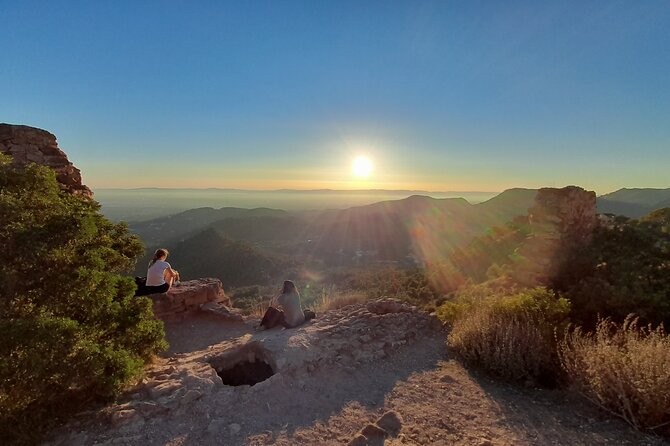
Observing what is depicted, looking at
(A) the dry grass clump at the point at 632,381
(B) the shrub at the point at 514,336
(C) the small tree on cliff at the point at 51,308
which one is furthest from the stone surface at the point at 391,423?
(C) the small tree on cliff at the point at 51,308

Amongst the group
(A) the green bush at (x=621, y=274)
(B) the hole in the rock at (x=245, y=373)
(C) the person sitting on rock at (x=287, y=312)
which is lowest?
(B) the hole in the rock at (x=245, y=373)

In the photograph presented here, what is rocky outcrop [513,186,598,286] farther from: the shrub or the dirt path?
the dirt path

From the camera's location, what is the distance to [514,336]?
5156 mm

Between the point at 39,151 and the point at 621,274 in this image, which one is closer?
the point at 621,274

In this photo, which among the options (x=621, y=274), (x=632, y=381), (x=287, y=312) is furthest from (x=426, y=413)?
(x=621, y=274)

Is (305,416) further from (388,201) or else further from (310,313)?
(388,201)

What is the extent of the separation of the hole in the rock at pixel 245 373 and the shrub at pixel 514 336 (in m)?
3.06

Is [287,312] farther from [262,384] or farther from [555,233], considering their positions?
[555,233]

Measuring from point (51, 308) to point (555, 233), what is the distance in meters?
9.23

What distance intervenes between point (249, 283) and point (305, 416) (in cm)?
3146

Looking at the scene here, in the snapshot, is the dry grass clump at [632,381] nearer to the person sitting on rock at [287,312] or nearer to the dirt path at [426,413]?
the dirt path at [426,413]

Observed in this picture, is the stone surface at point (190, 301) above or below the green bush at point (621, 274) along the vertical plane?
below

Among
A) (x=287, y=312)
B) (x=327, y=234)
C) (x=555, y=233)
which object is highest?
(x=555, y=233)

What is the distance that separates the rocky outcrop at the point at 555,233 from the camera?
773 centimetres
